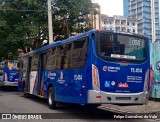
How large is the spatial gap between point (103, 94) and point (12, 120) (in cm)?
306

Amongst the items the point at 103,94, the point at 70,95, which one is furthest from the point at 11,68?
the point at 103,94

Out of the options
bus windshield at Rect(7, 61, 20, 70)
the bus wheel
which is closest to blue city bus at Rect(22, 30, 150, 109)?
the bus wheel

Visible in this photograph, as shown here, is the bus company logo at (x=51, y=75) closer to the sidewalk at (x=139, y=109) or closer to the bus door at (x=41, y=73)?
the bus door at (x=41, y=73)

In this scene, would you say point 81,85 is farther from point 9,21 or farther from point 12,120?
point 9,21

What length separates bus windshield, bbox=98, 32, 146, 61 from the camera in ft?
35.0

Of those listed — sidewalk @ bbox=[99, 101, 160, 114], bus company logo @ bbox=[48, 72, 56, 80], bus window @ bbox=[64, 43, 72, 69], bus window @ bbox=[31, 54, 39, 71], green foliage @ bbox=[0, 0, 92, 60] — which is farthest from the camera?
green foliage @ bbox=[0, 0, 92, 60]

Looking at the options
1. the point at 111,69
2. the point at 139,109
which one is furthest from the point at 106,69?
the point at 139,109

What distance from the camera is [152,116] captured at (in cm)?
1112

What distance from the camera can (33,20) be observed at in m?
25.4

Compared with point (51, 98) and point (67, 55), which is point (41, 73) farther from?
point (67, 55)

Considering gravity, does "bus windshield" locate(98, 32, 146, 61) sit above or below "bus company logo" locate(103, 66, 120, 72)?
above

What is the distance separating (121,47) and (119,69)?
765 mm

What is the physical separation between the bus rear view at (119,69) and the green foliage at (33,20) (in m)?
14.2

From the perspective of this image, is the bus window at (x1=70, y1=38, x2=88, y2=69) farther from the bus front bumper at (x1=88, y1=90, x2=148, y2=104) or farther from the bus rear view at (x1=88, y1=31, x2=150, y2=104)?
the bus front bumper at (x1=88, y1=90, x2=148, y2=104)
